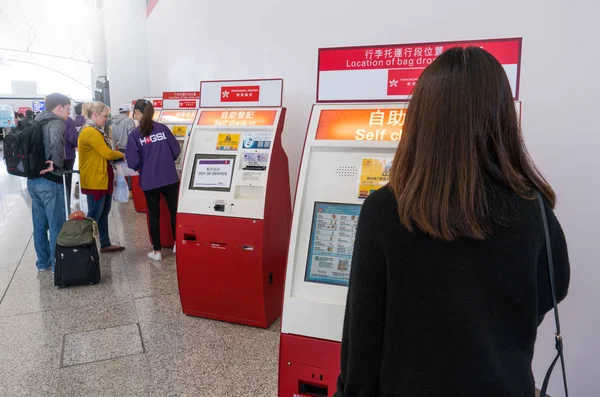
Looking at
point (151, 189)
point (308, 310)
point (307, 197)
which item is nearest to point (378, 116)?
point (307, 197)

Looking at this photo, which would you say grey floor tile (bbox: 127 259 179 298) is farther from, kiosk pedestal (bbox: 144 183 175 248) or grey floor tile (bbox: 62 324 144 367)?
grey floor tile (bbox: 62 324 144 367)

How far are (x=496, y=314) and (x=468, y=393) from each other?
16cm

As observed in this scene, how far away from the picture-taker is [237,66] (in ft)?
15.0

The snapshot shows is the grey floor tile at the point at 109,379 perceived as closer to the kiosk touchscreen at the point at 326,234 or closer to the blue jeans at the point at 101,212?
the kiosk touchscreen at the point at 326,234

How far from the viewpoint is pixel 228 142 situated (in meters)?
3.00

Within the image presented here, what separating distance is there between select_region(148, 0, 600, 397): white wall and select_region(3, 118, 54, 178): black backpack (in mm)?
2095

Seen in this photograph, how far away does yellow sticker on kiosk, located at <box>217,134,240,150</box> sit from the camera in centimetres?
298

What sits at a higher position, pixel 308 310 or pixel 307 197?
pixel 307 197

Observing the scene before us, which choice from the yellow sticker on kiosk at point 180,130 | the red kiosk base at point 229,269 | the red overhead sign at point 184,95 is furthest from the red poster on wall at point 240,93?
the red overhead sign at point 184,95

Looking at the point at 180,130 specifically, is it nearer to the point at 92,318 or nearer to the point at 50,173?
the point at 50,173

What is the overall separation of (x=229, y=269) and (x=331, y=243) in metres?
1.47

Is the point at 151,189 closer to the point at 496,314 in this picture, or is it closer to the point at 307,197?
the point at 307,197

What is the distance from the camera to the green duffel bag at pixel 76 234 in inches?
144

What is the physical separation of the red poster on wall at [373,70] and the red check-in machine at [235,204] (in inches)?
39.9
